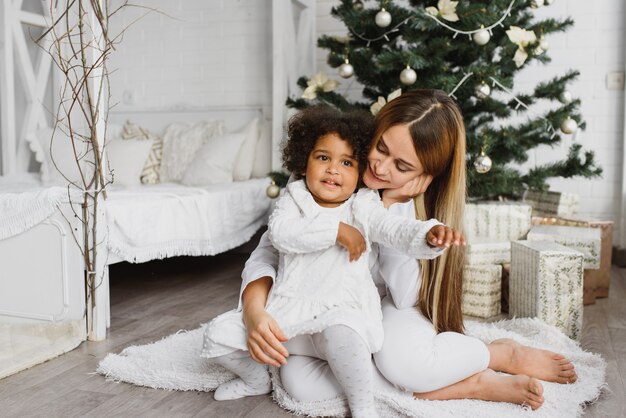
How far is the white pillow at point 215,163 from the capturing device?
335 cm

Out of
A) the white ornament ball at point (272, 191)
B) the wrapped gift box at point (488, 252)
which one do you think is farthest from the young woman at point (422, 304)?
the white ornament ball at point (272, 191)

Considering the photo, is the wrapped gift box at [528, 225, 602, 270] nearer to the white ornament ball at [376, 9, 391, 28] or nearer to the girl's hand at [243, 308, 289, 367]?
the white ornament ball at [376, 9, 391, 28]

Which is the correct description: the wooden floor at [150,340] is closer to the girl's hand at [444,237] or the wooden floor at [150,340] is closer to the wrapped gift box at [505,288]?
the wrapped gift box at [505,288]

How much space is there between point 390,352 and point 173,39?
10.0ft

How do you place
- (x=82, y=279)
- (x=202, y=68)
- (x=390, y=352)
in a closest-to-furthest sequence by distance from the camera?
(x=390, y=352) → (x=82, y=279) → (x=202, y=68)

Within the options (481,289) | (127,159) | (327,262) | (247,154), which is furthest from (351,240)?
(127,159)

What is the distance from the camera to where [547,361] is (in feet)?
5.23

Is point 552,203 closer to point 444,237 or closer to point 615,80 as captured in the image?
point 615,80

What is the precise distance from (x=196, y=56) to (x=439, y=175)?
270 cm

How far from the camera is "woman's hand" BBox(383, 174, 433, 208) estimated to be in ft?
5.03

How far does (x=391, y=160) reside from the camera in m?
1.46

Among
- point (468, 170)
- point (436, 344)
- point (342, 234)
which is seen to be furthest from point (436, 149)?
point (468, 170)

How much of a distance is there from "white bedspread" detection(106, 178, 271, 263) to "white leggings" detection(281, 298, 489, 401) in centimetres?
100

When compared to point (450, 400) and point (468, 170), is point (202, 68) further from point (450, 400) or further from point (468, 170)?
point (450, 400)
